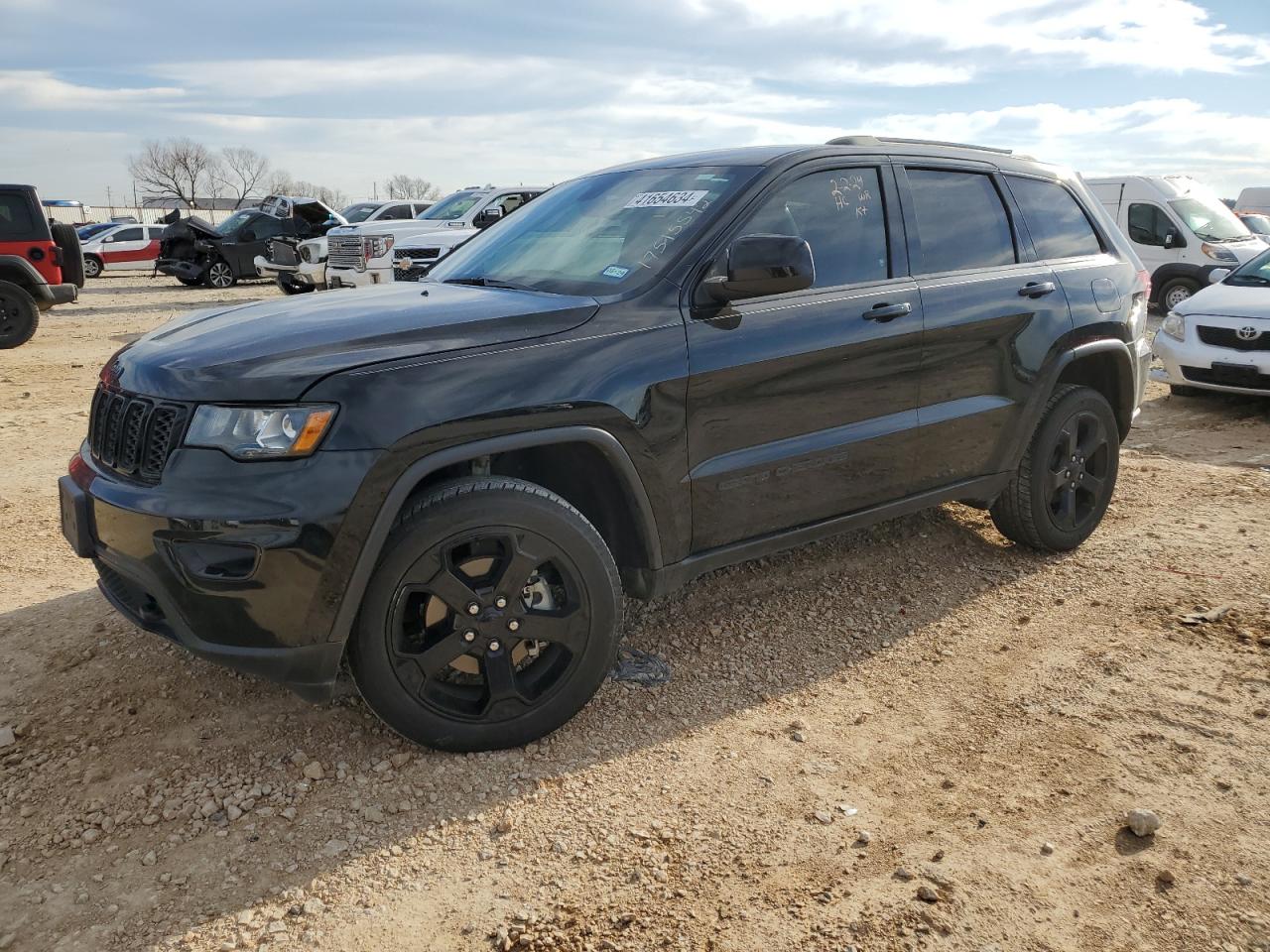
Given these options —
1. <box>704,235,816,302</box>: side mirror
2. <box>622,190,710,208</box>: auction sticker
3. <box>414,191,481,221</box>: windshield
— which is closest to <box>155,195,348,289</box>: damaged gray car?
<box>414,191,481,221</box>: windshield

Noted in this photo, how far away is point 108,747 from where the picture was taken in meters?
3.12

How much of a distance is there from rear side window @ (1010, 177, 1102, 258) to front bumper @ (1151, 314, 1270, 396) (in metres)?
4.56

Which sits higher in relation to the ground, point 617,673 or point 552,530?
point 552,530

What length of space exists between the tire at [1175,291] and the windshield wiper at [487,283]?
Answer: 14260 millimetres

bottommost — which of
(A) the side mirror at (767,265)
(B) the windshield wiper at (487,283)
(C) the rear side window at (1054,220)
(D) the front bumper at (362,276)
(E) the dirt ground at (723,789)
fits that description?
(E) the dirt ground at (723,789)

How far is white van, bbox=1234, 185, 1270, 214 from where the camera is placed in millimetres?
29219

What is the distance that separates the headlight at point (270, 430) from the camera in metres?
2.66

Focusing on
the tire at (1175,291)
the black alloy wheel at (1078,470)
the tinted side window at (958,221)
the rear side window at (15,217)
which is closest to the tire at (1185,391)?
the black alloy wheel at (1078,470)

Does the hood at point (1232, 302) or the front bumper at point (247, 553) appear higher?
the hood at point (1232, 302)

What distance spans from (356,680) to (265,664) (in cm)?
27

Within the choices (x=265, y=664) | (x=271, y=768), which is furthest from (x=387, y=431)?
(x=271, y=768)

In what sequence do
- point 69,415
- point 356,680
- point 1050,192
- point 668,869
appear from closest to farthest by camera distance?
point 668,869 → point 356,680 → point 1050,192 → point 69,415

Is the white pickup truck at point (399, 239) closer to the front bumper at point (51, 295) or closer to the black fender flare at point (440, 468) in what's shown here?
the front bumper at point (51, 295)

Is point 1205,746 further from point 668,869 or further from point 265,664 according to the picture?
point 265,664
